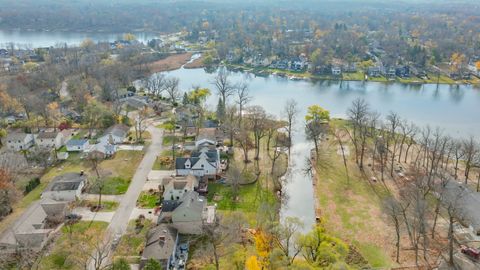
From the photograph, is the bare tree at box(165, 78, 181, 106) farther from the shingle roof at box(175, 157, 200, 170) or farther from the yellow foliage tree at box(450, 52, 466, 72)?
the yellow foliage tree at box(450, 52, 466, 72)

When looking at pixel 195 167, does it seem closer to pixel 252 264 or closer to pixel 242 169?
pixel 242 169

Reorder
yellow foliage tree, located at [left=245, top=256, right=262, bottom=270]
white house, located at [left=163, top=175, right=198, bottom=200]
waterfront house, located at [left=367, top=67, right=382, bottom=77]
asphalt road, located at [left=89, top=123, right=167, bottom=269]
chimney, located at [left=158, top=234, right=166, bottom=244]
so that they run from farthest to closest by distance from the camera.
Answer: waterfront house, located at [left=367, top=67, right=382, bottom=77] < white house, located at [left=163, top=175, right=198, bottom=200] < asphalt road, located at [left=89, top=123, right=167, bottom=269] < chimney, located at [left=158, top=234, right=166, bottom=244] < yellow foliage tree, located at [left=245, top=256, right=262, bottom=270]

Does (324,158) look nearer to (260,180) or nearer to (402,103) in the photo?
(260,180)

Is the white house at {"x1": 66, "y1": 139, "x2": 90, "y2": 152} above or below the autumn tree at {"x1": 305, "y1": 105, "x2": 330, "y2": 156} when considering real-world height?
below

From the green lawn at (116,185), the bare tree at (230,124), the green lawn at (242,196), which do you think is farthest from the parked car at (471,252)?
the green lawn at (116,185)

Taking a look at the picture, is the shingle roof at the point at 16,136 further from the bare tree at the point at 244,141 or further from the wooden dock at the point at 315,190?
the wooden dock at the point at 315,190

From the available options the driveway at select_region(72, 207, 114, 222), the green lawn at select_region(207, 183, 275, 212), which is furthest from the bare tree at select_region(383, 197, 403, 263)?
the driveway at select_region(72, 207, 114, 222)

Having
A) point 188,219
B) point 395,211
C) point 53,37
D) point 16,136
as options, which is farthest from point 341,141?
point 53,37
